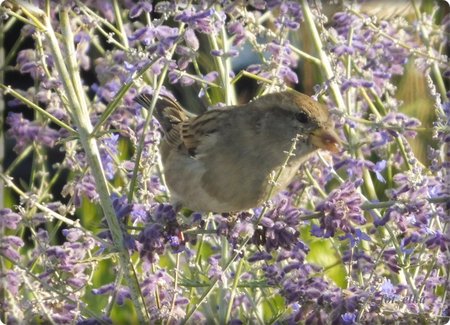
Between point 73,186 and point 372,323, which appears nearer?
point 372,323

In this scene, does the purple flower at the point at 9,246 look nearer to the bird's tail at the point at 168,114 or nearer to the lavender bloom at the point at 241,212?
the lavender bloom at the point at 241,212

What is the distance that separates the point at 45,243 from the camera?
2.50m

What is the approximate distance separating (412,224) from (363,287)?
24 cm

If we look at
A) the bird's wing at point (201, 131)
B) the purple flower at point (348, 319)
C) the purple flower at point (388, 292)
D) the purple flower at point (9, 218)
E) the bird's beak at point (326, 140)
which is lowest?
the purple flower at point (348, 319)

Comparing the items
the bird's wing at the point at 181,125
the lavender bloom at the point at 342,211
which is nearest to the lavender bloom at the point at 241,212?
the lavender bloom at the point at 342,211

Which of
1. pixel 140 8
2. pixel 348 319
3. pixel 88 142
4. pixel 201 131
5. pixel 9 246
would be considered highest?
pixel 140 8

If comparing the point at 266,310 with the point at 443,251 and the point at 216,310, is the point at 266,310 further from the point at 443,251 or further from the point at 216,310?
the point at 443,251

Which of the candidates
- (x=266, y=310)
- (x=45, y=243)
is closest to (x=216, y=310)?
(x=266, y=310)

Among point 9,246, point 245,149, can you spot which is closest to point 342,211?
point 245,149

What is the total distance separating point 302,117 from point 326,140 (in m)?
0.11

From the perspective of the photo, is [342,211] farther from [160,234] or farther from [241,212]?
[241,212]

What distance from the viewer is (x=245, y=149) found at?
2768 millimetres

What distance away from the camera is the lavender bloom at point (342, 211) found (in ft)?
7.45

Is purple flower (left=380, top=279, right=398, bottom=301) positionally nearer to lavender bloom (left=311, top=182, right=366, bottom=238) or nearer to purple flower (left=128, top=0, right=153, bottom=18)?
lavender bloom (left=311, top=182, right=366, bottom=238)
